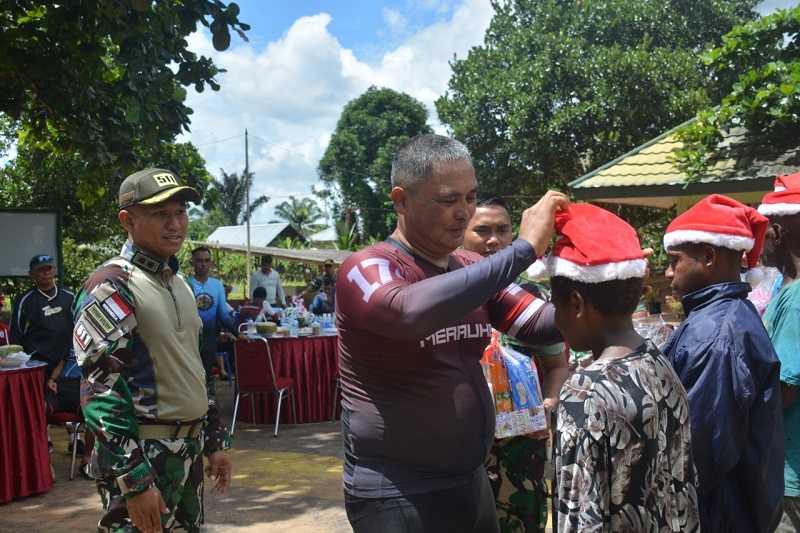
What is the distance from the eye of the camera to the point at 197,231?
194ft

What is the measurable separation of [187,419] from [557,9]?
97.4 feet

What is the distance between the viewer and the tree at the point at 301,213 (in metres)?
64.4

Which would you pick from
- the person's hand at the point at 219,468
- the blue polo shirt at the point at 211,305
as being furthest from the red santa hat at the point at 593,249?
Answer: the blue polo shirt at the point at 211,305

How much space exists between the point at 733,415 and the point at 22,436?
6.14 meters

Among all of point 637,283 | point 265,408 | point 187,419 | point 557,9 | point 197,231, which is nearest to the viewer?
point 637,283

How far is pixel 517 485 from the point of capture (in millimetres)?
3104

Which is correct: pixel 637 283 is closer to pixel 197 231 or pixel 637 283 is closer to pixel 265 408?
pixel 265 408

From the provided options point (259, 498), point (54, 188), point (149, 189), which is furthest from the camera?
point (54, 188)

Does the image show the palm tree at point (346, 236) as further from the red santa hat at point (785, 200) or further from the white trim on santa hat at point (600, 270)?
the white trim on santa hat at point (600, 270)

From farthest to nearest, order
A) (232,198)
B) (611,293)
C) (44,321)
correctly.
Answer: (232,198)
(44,321)
(611,293)

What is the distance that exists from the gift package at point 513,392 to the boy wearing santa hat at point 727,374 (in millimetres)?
789

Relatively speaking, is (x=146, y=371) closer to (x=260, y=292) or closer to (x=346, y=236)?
(x=260, y=292)

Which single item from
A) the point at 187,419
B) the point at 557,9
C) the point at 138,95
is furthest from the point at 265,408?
the point at 557,9

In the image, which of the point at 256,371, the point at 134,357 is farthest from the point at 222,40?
the point at 134,357
